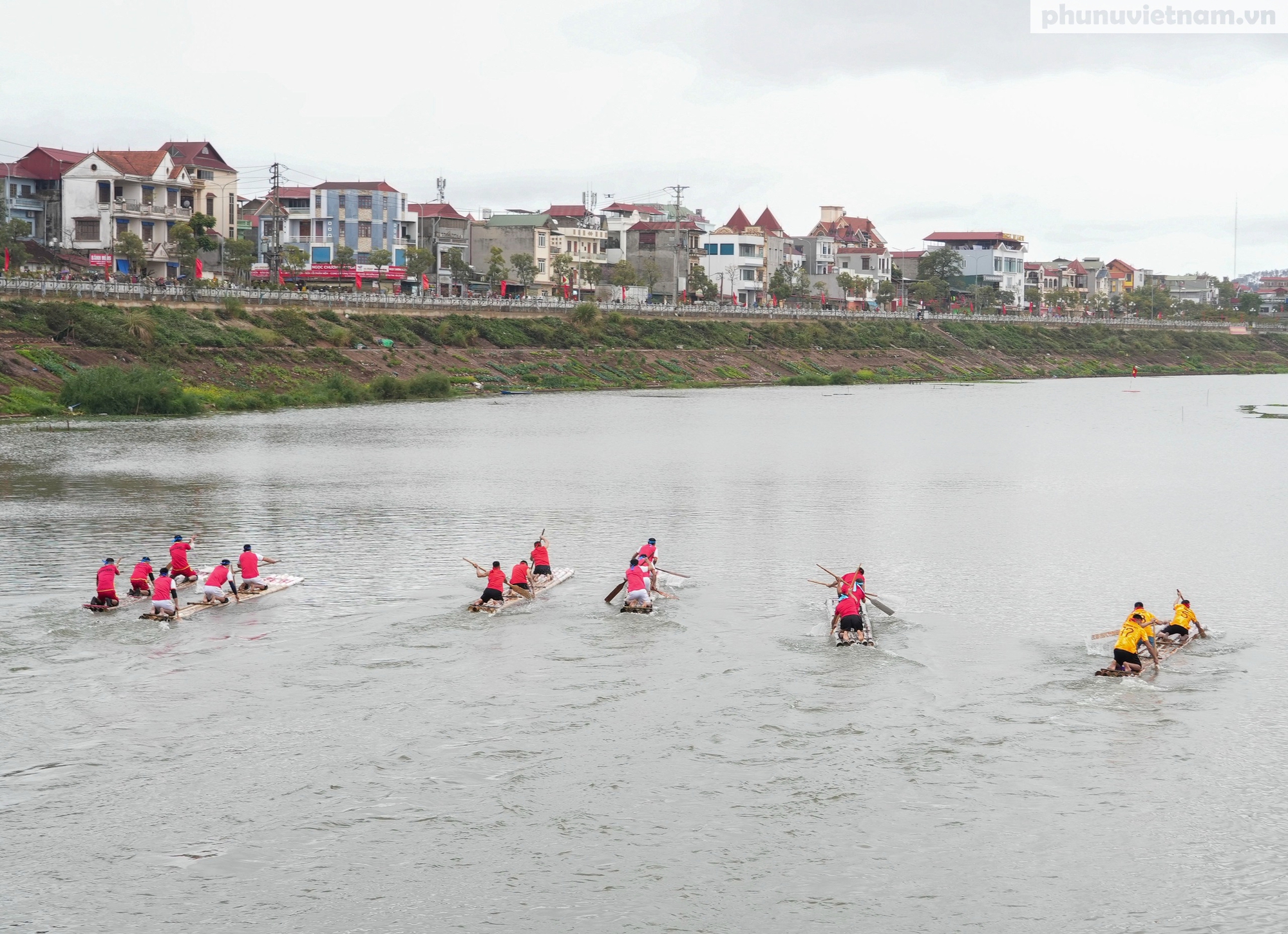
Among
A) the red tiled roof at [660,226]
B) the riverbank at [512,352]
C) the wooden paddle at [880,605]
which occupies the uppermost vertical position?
the red tiled roof at [660,226]

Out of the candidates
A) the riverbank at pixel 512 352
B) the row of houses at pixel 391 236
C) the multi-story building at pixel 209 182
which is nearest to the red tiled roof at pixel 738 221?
the row of houses at pixel 391 236

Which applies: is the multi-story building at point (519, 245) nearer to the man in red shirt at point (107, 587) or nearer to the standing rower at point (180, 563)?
the standing rower at point (180, 563)

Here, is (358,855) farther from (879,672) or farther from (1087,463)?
(1087,463)

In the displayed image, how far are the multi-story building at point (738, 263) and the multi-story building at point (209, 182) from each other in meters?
64.5

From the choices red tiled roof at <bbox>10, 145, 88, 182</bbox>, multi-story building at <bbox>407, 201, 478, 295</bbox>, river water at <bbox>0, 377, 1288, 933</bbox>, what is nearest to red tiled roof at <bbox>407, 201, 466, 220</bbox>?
multi-story building at <bbox>407, 201, 478, 295</bbox>

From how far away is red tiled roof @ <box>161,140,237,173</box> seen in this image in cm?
12681

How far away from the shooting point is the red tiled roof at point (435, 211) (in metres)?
151

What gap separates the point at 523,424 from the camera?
79688 mm

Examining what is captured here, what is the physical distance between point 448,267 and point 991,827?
136242mm

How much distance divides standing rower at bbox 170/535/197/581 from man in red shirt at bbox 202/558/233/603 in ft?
6.50

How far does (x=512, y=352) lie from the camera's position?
11112 cm

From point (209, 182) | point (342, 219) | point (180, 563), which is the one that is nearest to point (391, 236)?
point (342, 219)

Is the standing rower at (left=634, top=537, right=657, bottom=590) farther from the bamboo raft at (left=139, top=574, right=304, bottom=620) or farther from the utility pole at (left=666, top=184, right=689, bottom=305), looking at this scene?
the utility pole at (left=666, top=184, right=689, bottom=305)

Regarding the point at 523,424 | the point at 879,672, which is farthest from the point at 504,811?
the point at 523,424
